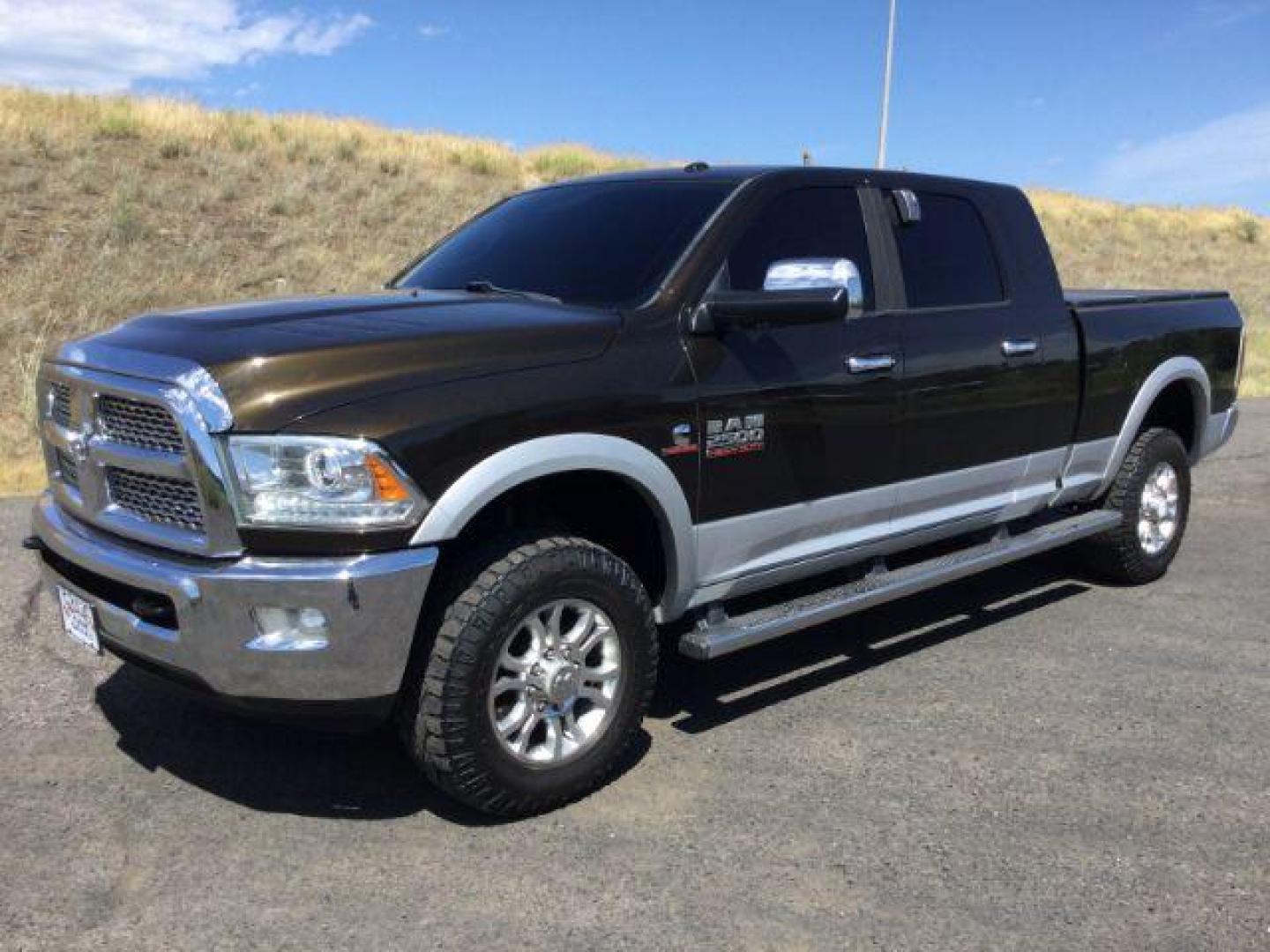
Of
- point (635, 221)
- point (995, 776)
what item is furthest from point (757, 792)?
point (635, 221)

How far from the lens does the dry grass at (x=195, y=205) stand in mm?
13695

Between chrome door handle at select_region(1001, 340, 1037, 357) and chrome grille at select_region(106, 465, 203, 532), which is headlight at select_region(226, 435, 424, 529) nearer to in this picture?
chrome grille at select_region(106, 465, 203, 532)

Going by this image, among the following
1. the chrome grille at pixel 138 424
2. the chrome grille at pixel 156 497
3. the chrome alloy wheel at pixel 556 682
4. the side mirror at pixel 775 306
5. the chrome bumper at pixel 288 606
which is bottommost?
the chrome alloy wheel at pixel 556 682

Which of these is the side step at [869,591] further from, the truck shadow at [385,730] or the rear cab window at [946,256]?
the rear cab window at [946,256]

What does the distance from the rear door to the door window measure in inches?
9.6

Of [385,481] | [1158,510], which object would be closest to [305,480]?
[385,481]

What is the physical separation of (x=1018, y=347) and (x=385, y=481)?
312cm

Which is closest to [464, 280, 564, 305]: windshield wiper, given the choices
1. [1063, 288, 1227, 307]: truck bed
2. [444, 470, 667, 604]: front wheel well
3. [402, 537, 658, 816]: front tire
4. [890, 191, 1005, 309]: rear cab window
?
[444, 470, 667, 604]: front wheel well

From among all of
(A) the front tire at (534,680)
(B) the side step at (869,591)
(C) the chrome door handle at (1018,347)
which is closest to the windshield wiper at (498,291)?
(A) the front tire at (534,680)

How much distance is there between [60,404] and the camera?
12.2 ft

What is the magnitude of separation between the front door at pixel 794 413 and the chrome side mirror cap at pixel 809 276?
12 centimetres

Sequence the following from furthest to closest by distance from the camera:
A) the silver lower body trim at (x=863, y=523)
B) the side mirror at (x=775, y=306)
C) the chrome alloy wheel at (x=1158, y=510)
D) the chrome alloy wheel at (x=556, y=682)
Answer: the chrome alloy wheel at (x=1158, y=510), the silver lower body trim at (x=863, y=523), the side mirror at (x=775, y=306), the chrome alloy wheel at (x=556, y=682)

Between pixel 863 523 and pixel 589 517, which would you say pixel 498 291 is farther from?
pixel 863 523

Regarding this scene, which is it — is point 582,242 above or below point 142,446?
above
